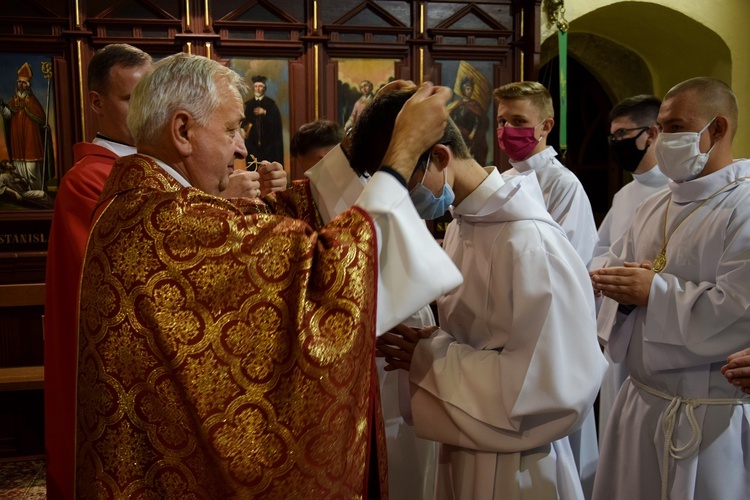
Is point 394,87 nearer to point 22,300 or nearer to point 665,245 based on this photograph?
point 665,245

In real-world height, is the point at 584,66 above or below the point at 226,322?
above

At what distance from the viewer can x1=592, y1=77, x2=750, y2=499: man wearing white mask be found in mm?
2682

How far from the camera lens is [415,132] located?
5.82 feet

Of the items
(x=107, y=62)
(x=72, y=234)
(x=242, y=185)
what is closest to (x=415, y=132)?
(x=242, y=185)

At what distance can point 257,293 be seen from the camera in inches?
62.0

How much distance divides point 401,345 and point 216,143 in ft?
2.84

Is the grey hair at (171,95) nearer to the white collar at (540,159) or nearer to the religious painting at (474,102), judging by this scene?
the white collar at (540,159)

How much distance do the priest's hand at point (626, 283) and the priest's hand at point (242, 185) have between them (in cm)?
141

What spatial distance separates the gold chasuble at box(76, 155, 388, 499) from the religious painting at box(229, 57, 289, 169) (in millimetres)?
4824

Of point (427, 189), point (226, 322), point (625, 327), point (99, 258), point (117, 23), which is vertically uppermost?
point (117, 23)

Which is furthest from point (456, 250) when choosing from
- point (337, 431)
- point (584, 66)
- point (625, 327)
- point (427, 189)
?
point (584, 66)

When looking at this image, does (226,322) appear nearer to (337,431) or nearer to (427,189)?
(337,431)

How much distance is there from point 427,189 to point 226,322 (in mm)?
787

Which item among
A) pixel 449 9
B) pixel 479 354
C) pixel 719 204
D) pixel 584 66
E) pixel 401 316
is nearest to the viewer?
pixel 401 316
